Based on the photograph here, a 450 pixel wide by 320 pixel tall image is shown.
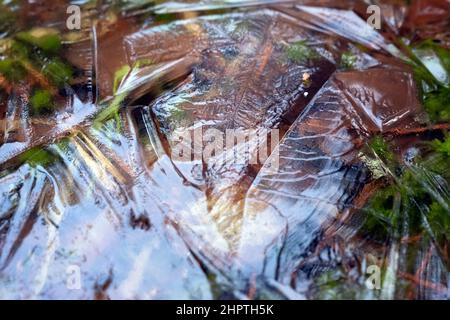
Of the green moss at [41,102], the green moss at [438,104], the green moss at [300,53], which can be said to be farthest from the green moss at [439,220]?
the green moss at [41,102]

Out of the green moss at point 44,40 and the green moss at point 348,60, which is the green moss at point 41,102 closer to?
the green moss at point 44,40

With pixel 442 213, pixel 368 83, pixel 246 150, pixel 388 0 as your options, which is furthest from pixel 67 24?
pixel 442 213

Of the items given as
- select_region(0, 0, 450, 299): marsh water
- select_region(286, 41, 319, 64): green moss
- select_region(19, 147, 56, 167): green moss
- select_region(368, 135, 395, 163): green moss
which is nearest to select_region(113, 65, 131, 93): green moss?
select_region(0, 0, 450, 299): marsh water

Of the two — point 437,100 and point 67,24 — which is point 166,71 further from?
point 437,100

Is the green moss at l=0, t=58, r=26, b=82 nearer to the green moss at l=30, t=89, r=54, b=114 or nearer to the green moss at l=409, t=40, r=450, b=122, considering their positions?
the green moss at l=30, t=89, r=54, b=114

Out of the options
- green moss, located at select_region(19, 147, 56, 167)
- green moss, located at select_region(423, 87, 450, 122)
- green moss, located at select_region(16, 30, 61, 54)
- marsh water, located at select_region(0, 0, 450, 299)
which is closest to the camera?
marsh water, located at select_region(0, 0, 450, 299)

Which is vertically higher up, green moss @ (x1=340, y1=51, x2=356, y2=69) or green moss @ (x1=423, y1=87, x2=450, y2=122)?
green moss @ (x1=340, y1=51, x2=356, y2=69)

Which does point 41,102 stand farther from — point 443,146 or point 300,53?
point 443,146

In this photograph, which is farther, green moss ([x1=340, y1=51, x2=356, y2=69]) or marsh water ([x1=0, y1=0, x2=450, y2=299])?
green moss ([x1=340, y1=51, x2=356, y2=69])
